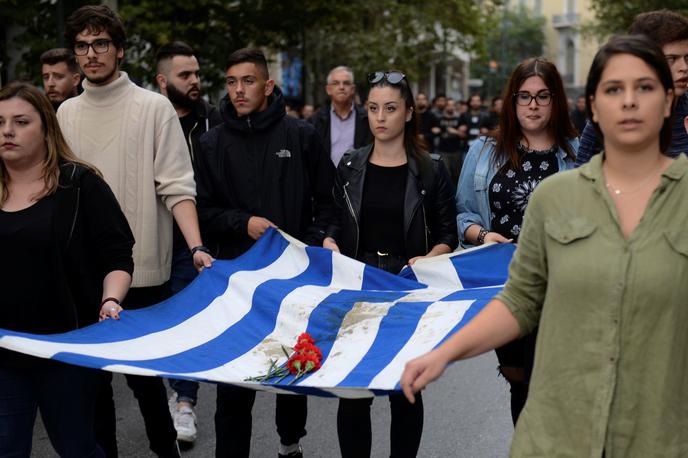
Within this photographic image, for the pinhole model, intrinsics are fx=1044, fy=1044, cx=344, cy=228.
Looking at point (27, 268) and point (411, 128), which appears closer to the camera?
point (27, 268)

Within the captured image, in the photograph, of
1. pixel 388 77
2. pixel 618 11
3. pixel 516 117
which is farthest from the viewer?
pixel 618 11

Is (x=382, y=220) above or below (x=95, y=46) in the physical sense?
below

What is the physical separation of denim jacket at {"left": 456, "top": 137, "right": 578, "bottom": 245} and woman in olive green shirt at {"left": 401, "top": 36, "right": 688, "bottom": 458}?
2128mm

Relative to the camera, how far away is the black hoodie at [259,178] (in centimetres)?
576

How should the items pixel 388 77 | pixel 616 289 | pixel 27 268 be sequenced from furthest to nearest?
pixel 388 77
pixel 27 268
pixel 616 289

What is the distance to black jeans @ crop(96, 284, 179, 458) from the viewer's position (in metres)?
5.26

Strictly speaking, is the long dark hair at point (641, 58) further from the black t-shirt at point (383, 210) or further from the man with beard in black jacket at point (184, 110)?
the man with beard in black jacket at point (184, 110)

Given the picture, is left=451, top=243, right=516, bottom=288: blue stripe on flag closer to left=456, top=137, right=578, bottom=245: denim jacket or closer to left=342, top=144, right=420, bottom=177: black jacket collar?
left=456, top=137, right=578, bottom=245: denim jacket

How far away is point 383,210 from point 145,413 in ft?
5.25

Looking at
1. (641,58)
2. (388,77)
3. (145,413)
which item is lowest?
(145,413)

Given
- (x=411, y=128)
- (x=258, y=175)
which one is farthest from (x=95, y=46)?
(x=411, y=128)

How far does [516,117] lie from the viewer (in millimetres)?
5156

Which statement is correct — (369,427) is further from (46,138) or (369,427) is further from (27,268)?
(46,138)

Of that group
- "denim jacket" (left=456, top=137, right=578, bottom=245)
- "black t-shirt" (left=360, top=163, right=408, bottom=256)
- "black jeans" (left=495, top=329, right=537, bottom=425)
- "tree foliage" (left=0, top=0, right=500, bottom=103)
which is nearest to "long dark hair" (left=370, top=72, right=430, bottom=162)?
"black t-shirt" (left=360, top=163, right=408, bottom=256)
